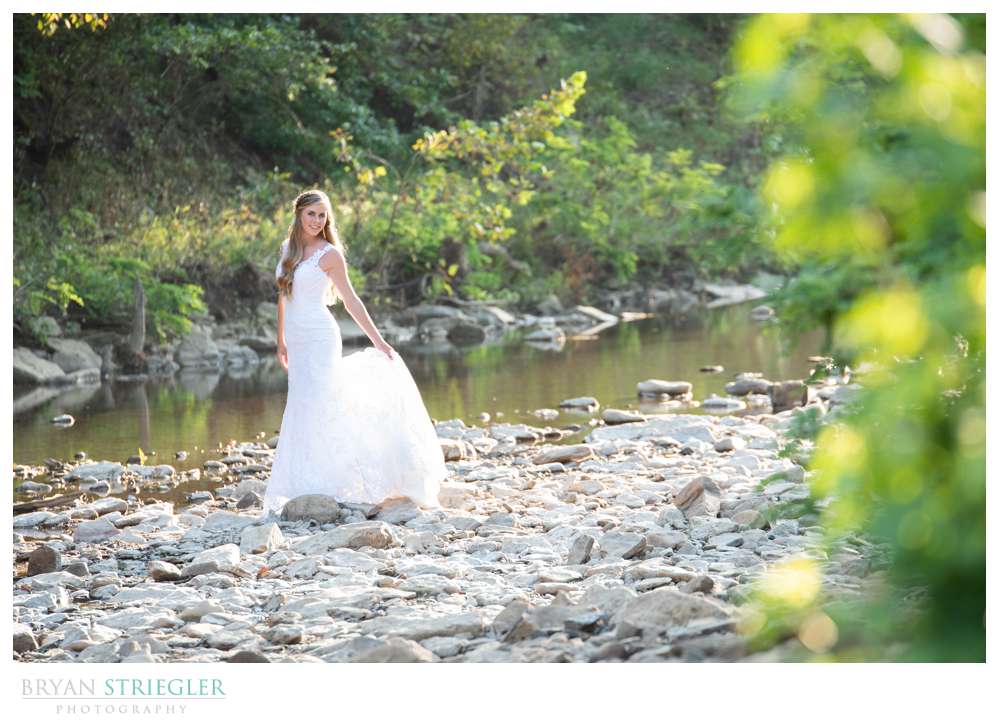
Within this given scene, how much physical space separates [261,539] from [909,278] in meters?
4.31

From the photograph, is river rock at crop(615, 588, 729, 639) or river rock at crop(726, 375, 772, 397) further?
river rock at crop(726, 375, 772, 397)

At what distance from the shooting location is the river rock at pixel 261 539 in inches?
226

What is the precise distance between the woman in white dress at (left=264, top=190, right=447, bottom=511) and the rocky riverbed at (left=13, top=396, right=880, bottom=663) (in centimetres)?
18

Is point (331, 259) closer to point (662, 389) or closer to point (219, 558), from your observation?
point (219, 558)

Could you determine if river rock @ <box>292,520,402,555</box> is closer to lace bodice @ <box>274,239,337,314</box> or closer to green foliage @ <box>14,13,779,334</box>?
lace bodice @ <box>274,239,337,314</box>

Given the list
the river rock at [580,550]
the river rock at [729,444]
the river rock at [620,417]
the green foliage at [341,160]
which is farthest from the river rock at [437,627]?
the green foliage at [341,160]

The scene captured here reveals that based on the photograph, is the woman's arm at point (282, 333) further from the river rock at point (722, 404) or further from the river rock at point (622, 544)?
the river rock at point (722, 404)

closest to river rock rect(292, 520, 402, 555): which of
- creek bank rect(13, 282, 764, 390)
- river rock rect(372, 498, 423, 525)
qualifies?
river rock rect(372, 498, 423, 525)

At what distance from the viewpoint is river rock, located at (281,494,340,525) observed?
6.35m
